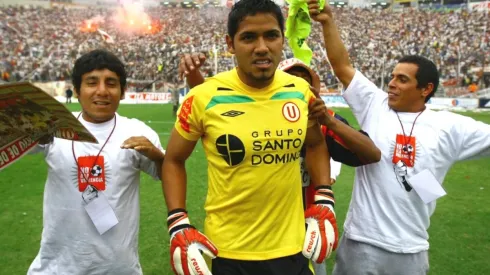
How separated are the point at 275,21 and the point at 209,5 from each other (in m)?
47.5

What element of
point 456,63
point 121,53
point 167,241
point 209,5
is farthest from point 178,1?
point 167,241

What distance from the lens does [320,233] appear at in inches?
94.7

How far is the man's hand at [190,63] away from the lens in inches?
98.9

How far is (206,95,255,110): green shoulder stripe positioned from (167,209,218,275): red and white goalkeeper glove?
0.64 metres

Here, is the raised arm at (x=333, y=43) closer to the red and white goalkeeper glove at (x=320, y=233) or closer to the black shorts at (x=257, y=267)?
the red and white goalkeeper glove at (x=320, y=233)

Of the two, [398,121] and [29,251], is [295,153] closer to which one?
[398,121]

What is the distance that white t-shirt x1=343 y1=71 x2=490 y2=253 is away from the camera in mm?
2936

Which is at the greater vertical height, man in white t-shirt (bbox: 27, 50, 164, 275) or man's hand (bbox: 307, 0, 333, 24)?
man's hand (bbox: 307, 0, 333, 24)

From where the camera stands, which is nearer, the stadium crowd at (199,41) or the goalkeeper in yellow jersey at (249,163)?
the goalkeeper in yellow jersey at (249,163)

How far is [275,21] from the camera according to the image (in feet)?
7.57

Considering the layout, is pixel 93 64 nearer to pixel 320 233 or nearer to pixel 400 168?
pixel 320 233

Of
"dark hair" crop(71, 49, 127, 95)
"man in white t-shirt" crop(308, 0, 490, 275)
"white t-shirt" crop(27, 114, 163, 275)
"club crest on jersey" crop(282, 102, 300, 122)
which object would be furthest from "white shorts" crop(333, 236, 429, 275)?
"dark hair" crop(71, 49, 127, 95)

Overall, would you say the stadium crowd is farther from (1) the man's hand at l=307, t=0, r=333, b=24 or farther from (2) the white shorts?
(2) the white shorts

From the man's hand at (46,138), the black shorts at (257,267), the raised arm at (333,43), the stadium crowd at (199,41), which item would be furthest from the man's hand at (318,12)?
the stadium crowd at (199,41)
